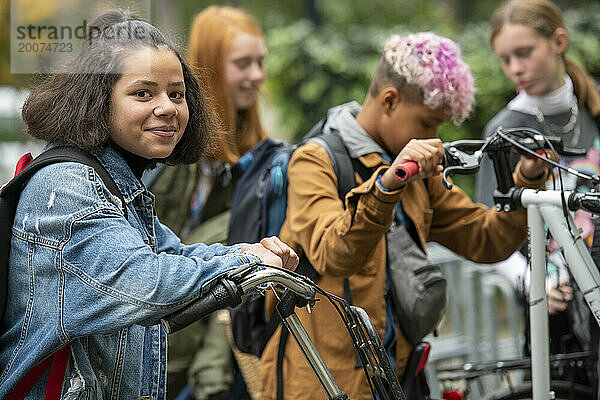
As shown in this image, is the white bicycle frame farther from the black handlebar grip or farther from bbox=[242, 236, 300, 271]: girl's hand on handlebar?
the black handlebar grip

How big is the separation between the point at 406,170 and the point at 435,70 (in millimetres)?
561

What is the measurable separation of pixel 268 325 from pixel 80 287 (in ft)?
3.84

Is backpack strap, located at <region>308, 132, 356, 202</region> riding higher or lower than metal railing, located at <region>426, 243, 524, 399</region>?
higher

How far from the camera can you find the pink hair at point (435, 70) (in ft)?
9.67

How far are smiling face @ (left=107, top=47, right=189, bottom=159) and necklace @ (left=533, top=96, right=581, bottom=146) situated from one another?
2189 mm

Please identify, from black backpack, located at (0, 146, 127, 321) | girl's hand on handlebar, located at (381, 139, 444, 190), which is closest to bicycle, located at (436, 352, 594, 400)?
girl's hand on handlebar, located at (381, 139, 444, 190)

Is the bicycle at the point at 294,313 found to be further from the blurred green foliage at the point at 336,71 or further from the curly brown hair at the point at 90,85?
the blurred green foliage at the point at 336,71

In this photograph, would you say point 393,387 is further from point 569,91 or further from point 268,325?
point 569,91

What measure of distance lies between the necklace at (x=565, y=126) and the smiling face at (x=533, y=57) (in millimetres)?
107

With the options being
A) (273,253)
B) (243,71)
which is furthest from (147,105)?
(243,71)

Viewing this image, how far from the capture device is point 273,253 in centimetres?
214

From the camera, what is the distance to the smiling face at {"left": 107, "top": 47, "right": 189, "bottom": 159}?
2141mm

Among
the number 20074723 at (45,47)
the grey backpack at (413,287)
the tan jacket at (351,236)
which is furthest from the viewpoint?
the grey backpack at (413,287)

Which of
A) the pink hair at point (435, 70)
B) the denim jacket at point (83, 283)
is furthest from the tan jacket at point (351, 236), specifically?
the denim jacket at point (83, 283)
